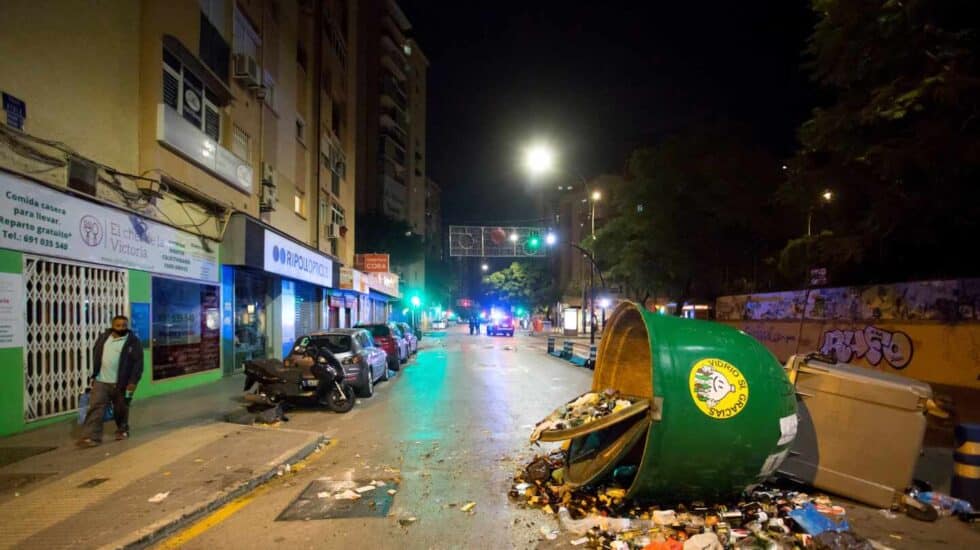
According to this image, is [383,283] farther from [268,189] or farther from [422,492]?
[422,492]

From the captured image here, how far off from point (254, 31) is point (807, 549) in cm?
1921

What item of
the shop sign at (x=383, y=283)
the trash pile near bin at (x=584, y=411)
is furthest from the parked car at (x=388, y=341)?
the shop sign at (x=383, y=283)

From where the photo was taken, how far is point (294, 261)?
20.3m

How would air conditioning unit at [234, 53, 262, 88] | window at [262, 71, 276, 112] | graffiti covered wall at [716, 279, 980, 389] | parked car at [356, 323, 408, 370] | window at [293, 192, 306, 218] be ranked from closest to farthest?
graffiti covered wall at [716, 279, 980, 389] → air conditioning unit at [234, 53, 262, 88] → window at [262, 71, 276, 112] → parked car at [356, 323, 408, 370] → window at [293, 192, 306, 218]

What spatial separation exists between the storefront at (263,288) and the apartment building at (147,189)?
78 millimetres

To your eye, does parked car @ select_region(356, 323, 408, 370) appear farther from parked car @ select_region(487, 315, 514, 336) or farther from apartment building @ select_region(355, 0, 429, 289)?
apartment building @ select_region(355, 0, 429, 289)

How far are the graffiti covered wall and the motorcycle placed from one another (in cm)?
939

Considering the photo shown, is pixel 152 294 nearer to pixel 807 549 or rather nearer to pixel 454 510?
pixel 454 510

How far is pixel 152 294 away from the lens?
1230 cm

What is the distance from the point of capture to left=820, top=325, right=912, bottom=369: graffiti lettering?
1323 centimetres

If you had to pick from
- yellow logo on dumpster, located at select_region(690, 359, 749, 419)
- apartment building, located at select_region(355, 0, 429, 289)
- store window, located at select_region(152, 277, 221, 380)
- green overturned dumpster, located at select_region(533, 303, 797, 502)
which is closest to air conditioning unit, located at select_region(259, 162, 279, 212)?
store window, located at select_region(152, 277, 221, 380)

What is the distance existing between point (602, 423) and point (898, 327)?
1164 centimetres

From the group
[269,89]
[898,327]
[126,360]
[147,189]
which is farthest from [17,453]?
[898,327]

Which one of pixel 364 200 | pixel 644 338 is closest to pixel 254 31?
pixel 644 338
